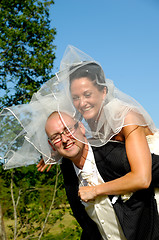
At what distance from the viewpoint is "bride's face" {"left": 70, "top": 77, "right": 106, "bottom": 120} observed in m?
2.59

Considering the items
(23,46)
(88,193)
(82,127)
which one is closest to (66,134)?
(82,127)

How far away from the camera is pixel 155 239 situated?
264 centimetres

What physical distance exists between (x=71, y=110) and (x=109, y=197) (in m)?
0.78

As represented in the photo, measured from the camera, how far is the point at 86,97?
102 inches

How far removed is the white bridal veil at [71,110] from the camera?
259cm

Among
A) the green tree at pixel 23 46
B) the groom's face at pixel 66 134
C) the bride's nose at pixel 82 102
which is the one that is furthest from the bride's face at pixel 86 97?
the green tree at pixel 23 46

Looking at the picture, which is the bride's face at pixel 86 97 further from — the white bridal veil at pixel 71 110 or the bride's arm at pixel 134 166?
the bride's arm at pixel 134 166

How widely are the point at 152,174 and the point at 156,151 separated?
0.73ft

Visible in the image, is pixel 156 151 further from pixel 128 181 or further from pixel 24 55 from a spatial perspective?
pixel 24 55

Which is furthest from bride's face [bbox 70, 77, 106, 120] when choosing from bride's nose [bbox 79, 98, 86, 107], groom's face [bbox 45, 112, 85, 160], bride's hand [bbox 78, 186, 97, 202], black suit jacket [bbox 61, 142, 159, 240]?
bride's hand [bbox 78, 186, 97, 202]

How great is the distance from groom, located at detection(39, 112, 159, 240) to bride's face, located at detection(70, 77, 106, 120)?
133mm

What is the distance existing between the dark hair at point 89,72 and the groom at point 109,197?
1.14 ft

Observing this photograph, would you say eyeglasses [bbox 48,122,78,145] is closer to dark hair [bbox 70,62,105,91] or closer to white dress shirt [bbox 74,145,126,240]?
white dress shirt [bbox 74,145,126,240]

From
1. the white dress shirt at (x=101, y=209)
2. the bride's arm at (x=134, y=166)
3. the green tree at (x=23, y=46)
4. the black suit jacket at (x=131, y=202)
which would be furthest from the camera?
the green tree at (x=23, y=46)
